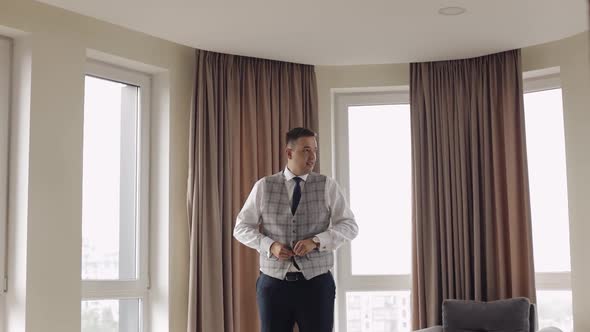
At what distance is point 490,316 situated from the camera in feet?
13.9

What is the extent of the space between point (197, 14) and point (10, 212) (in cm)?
135

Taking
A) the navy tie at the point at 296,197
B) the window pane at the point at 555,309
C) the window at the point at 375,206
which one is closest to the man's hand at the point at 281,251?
the navy tie at the point at 296,197

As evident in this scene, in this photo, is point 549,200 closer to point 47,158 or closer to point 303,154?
point 303,154

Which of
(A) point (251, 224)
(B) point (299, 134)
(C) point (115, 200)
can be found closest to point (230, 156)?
(C) point (115, 200)

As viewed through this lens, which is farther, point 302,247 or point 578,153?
point 578,153

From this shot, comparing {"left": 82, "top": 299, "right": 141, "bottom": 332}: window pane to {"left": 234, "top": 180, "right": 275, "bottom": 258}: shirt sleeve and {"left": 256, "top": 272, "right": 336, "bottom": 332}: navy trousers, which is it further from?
{"left": 256, "top": 272, "right": 336, "bottom": 332}: navy trousers

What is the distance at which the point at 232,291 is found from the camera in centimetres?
453

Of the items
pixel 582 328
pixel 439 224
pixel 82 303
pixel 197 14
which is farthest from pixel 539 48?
pixel 82 303

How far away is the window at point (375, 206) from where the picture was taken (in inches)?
198

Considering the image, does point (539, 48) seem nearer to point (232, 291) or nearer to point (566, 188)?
point (566, 188)

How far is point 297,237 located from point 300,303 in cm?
31

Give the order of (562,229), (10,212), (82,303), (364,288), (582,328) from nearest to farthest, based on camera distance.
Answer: (10,212) < (82,303) < (582,328) < (562,229) < (364,288)

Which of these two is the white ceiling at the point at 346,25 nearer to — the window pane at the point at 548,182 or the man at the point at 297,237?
the window pane at the point at 548,182

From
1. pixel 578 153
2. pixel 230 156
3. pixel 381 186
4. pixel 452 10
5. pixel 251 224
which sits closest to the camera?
pixel 251 224
